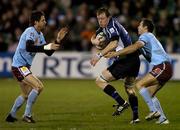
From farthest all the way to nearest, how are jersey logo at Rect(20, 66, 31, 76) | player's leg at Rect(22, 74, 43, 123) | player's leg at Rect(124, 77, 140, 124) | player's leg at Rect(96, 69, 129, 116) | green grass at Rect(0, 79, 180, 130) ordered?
player's leg at Rect(96, 69, 129, 116) < jersey logo at Rect(20, 66, 31, 76) < player's leg at Rect(22, 74, 43, 123) < player's leg at Rect(124, 77, 140, 124) < green grass at Rect(0, 79, 180, 130)

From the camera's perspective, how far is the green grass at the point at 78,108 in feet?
39.7

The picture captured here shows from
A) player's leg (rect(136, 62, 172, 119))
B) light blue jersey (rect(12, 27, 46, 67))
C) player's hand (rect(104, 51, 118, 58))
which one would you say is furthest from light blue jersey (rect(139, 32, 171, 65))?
light blue jersey (rect(12, 27, 46, 67))

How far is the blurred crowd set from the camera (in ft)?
81.1

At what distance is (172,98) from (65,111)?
156 inches

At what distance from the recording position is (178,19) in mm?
24906

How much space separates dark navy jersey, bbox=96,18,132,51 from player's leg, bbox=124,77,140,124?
87 cm

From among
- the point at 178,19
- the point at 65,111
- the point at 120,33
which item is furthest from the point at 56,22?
the point at 120,33

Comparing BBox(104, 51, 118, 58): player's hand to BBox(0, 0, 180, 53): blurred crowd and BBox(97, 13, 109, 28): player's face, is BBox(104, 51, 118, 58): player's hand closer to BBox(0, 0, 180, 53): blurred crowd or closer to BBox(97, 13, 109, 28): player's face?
BBox(97, 13, 109, 28): player's face

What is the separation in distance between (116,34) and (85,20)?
12449 millimetres

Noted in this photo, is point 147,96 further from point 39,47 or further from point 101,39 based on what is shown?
point 39,47

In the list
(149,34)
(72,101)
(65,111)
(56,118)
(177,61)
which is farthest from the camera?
(177,61)

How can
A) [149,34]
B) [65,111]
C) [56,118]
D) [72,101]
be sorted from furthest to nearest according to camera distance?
[72,101] → [65,111] → [56,118] → [149,34]

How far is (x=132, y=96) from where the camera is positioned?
42.4ft

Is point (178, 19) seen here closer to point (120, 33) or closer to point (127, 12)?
point (127, 12)
